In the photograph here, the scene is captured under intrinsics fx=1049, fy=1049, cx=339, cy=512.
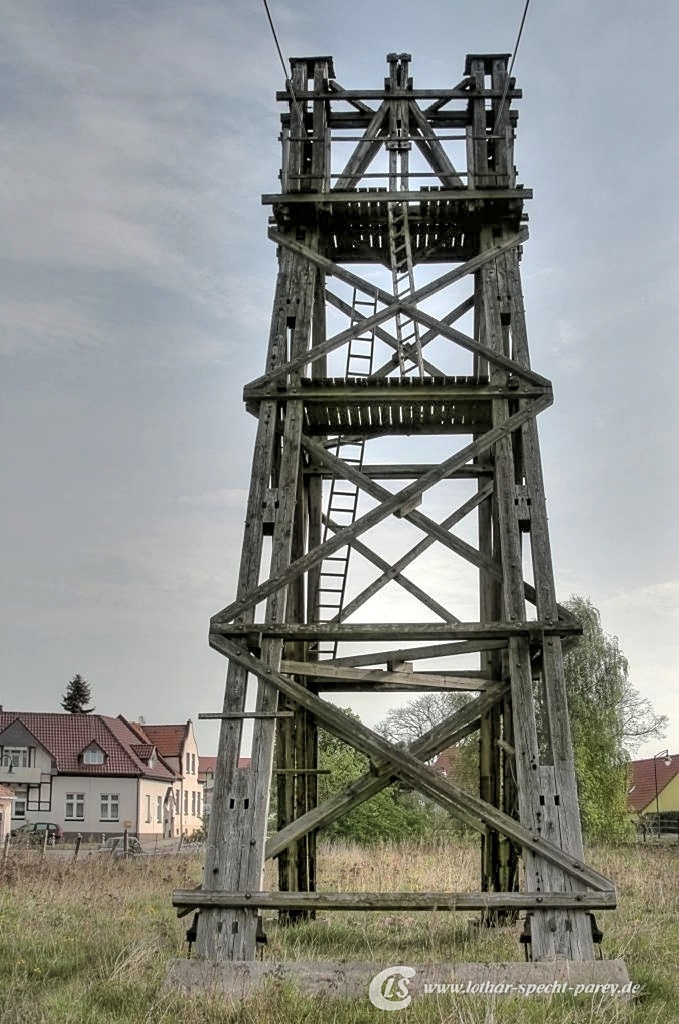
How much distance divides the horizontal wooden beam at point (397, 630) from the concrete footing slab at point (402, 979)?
8.31 ft

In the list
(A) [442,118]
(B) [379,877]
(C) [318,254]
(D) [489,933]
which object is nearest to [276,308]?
(C) [318,254]

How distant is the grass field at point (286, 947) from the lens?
254 inches

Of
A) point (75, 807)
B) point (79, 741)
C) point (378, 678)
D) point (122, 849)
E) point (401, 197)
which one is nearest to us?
point (378, 678)

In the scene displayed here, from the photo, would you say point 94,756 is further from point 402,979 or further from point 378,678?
point 402,979

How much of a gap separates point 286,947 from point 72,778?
145 ft

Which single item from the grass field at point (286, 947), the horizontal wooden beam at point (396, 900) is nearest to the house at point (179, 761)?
the grass field at point (286, 947)

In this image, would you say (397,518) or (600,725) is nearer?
(397,518)

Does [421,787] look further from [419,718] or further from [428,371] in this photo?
[419,718]

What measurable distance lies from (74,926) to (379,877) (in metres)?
4.55

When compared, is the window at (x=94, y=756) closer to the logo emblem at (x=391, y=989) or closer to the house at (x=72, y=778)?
the house at (x=72, y=778)

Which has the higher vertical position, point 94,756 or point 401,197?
point 401,197

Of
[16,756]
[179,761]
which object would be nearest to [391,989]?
[16,756]

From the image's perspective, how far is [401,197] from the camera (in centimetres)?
1040

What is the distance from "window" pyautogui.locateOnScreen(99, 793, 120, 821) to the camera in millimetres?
49906
